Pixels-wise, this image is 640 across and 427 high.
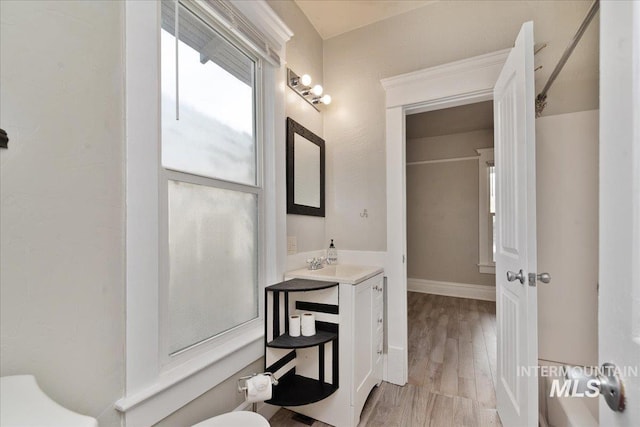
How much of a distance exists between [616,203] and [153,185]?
1.34 metres

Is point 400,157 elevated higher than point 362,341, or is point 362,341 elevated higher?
point 400,157

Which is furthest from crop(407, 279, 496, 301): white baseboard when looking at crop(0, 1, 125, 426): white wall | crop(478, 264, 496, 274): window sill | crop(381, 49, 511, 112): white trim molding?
crop(0, 1, 125, 426): white wall

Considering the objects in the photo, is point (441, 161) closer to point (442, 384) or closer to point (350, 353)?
point (442, 384)

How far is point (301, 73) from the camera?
222cm

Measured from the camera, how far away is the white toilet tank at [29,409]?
59 centimetres

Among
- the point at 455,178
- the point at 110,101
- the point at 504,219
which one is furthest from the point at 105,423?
the point at 455,178

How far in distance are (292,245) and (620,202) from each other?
1.71 m

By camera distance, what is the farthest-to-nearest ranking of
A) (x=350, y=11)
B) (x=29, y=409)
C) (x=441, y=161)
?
(x=441, y=161), (x=350, y=11), (x=29, y=409)

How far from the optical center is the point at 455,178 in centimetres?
450

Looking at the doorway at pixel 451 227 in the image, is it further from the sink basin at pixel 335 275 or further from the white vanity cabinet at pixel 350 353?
Result: the sink basin at pixel 335 275

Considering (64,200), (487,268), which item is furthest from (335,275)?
(487,268)

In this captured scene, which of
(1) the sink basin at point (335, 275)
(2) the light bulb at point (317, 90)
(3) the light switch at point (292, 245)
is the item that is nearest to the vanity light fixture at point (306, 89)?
(2) the light bulb at point (317, 90)

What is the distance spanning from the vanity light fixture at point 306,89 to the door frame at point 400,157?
519 millimetres

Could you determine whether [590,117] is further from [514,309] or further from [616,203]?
[616,203]
